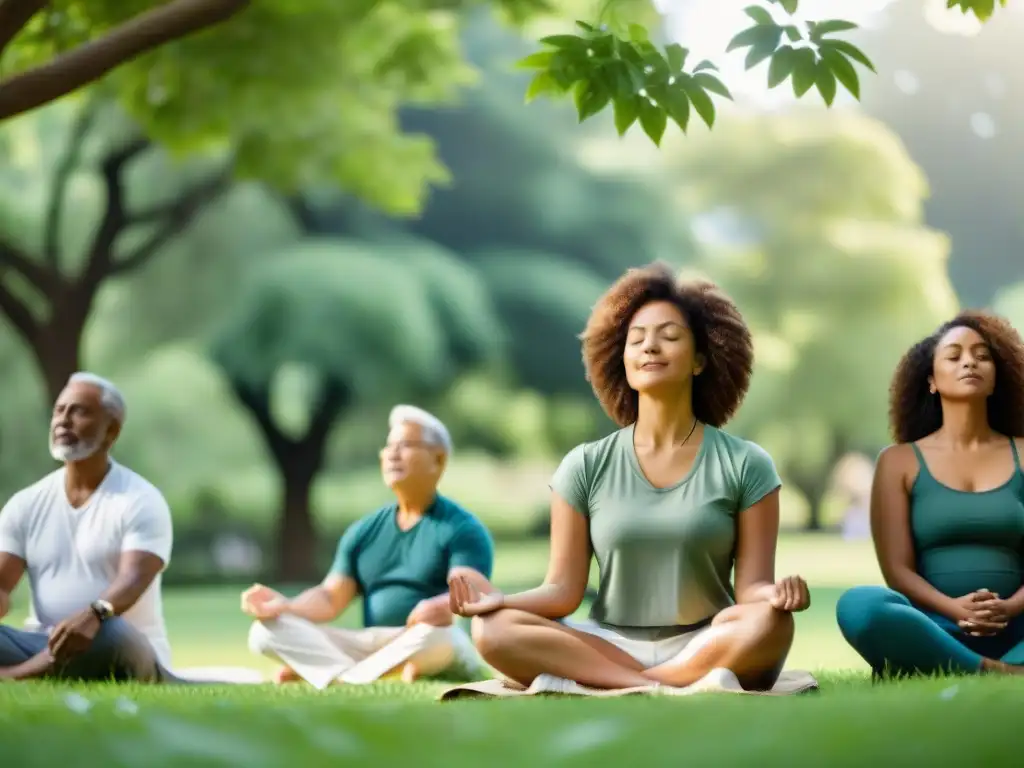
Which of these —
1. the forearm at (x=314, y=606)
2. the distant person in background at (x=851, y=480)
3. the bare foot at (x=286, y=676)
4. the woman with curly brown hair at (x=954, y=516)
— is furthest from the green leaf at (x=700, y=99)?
the distant person in background at (x=851, y=480)

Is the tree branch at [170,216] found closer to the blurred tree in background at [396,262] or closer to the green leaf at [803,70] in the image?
the blurred tree in background at [396,262]

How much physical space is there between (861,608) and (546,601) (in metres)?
1.10

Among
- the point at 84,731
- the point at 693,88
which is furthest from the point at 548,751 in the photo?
the point at 693,88

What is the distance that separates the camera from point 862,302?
1972 centimetres

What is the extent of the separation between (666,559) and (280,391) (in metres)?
13.3

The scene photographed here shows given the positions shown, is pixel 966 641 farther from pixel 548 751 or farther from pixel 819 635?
pixel 819 635

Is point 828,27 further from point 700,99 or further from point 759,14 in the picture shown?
point 700,99

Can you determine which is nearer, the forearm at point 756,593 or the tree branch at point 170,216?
the forearm at point 756,593

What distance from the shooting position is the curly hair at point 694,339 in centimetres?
489

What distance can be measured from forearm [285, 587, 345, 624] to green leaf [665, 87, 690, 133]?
8.43 feet

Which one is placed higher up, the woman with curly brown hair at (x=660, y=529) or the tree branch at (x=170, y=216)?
the tree branch at (x=170, y=216)

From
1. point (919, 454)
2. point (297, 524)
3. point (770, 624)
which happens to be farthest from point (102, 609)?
point (297, 524)

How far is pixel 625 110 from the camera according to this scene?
4574 mm

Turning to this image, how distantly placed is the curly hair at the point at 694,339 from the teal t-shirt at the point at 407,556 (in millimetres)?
1277
